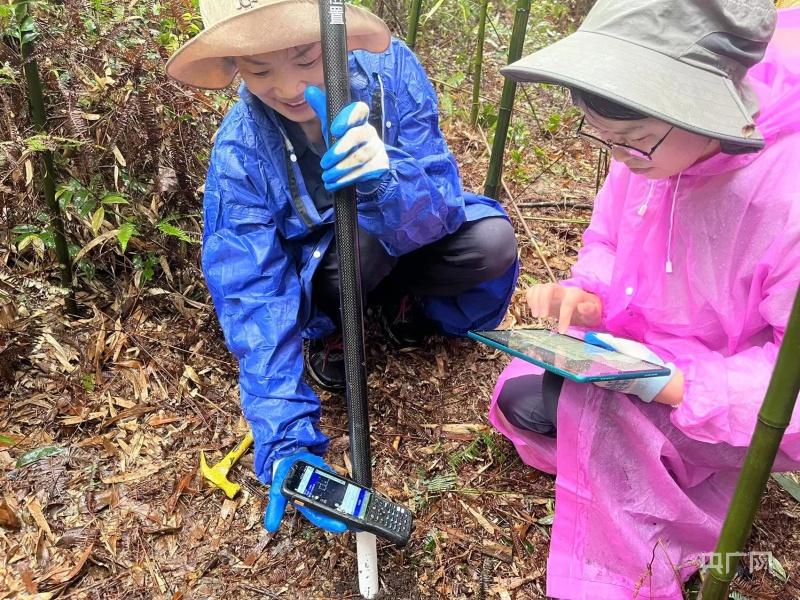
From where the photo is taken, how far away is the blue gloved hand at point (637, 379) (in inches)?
56.5

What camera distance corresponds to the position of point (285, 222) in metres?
2.02

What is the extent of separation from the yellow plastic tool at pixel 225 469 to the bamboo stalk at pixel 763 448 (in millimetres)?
1331

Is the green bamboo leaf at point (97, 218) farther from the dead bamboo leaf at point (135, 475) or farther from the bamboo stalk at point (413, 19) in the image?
the bamboo stalk at point (413, 19)

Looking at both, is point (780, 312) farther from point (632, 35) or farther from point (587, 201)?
point (587, 201)

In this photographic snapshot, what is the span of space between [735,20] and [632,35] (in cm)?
18

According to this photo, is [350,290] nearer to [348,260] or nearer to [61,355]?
[348,260]

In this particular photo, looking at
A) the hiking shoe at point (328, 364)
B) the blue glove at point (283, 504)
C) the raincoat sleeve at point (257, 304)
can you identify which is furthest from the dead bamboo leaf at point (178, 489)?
the hiking shoe at point (328, 364)

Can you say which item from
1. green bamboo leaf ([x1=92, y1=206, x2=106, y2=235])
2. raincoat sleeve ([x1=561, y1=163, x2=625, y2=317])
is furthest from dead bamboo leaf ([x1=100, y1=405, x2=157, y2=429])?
raincoat sleeve ([x1=561, y1=163, x2=625, y2=317])

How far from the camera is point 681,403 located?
1430 millimetres

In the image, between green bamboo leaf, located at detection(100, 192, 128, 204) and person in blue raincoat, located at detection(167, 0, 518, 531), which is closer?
person in blue raincoat, located at detection(167, 0, 518, 531)

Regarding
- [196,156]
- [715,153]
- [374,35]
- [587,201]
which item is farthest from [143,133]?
[587,201]

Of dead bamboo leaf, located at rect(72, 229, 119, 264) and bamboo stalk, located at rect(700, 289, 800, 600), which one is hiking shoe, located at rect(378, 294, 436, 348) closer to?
dead bamboo leaf, located at rect(72, 229, 119, 264)

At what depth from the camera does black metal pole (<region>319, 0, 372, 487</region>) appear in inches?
49.4

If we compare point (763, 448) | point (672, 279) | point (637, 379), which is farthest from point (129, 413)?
point (763, 448)
